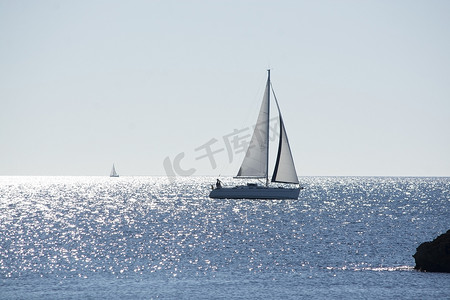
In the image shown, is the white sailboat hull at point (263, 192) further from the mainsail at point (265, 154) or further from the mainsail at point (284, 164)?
the mainsail at point (284, 164)

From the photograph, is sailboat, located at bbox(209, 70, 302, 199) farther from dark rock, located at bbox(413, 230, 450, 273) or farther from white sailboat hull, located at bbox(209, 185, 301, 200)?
dark rock, located at bbox(413, 230, 450, 273)

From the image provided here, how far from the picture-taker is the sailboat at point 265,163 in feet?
291

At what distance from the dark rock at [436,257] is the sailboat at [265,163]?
52.0m

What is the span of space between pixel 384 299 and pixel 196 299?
8523 millimetres

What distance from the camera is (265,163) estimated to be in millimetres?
90562

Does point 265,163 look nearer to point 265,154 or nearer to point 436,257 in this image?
point 265,154

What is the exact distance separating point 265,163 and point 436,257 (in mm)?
55175

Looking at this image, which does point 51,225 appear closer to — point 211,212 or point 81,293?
point 211,212

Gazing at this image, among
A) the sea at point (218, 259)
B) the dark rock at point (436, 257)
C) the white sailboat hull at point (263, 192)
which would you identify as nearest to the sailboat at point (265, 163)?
the white sailboat hull at point (263, 192)

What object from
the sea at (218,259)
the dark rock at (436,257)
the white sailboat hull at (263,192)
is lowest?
the sea at (218,259)

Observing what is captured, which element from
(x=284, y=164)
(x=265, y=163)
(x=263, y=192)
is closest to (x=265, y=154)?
(x=265, y=163)

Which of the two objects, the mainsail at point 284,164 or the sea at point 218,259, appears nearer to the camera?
the sea at point 218,259

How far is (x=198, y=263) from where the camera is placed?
1575 inches

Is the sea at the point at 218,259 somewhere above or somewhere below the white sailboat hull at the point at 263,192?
below
